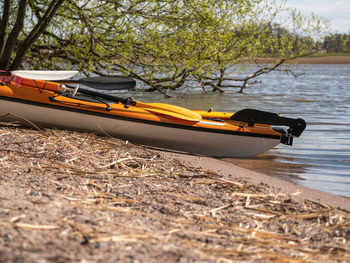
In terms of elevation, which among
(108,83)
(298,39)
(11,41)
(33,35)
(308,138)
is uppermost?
(298,39)

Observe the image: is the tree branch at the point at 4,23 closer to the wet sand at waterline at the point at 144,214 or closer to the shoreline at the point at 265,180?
the wet sand at waterline at the point at 144,214

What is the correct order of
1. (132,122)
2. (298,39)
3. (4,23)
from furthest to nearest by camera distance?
(298,39)
(4,23)
(132,122)

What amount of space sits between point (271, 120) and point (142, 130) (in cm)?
191

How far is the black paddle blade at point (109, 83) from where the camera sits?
659cm

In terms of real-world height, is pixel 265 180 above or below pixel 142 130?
below

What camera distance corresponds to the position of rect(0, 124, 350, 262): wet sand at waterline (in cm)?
222

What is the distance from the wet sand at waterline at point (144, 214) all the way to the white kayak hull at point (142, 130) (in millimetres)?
1259

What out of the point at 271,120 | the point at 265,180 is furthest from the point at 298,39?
the point at 265,180

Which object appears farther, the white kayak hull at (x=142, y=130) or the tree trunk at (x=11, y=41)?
the tree trunk at (x=11, y=41)

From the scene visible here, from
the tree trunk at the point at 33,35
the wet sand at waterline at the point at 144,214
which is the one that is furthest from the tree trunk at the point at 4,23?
the wet sand at waterline at the point at 144,214

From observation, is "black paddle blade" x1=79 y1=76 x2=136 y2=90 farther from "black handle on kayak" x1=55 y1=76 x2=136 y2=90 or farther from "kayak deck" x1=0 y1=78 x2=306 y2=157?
"kayak deck" x1=0 y1=78 x2=306 y2=157

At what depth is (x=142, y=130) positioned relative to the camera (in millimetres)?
6234

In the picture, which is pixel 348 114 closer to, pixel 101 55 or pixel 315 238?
pixel 101 55

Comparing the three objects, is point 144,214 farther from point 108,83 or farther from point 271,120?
point 108,83
